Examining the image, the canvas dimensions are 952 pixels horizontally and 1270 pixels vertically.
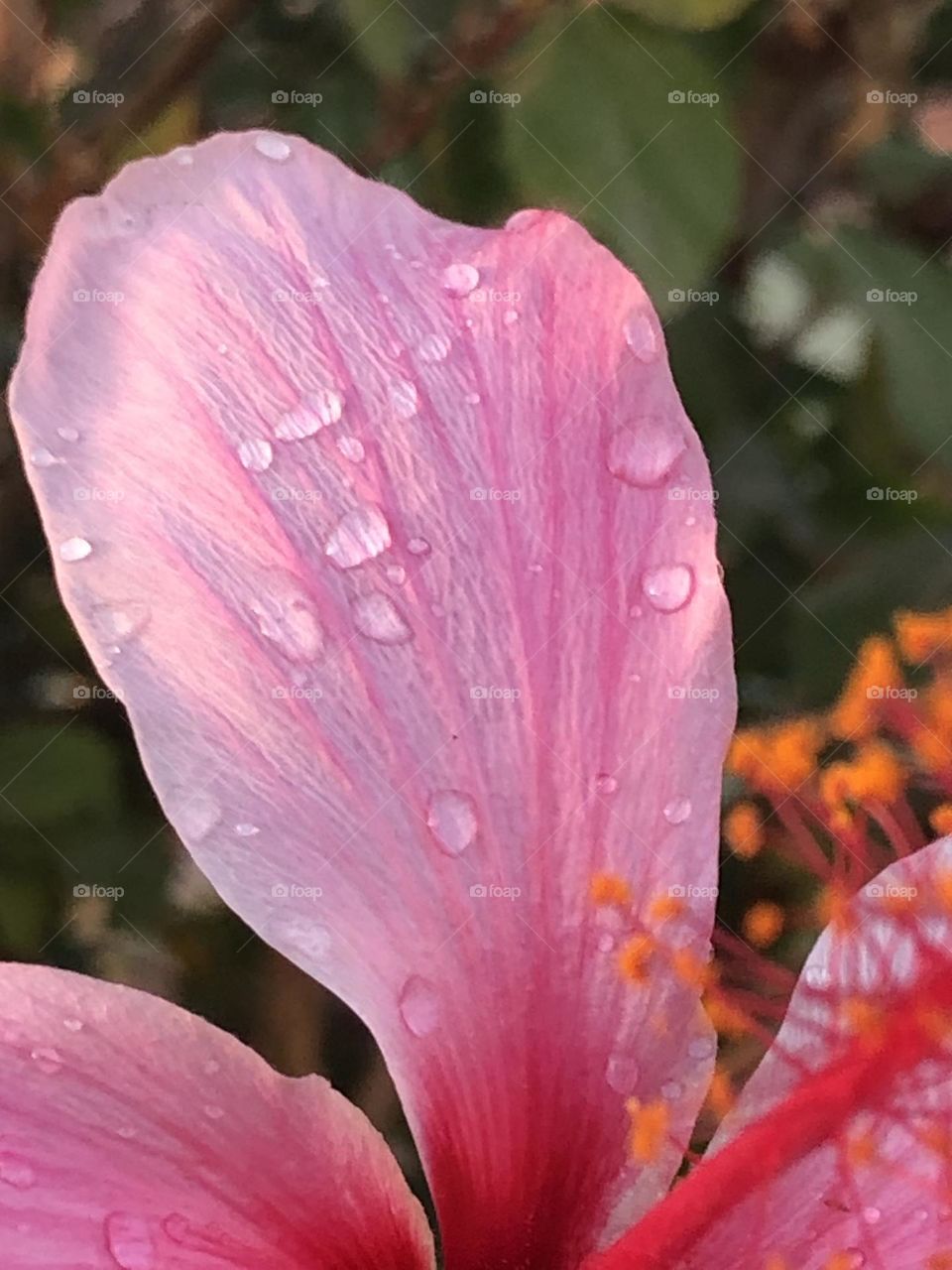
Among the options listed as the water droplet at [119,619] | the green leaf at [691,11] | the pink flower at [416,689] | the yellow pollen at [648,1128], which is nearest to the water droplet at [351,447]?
the pink flower at [416,689]

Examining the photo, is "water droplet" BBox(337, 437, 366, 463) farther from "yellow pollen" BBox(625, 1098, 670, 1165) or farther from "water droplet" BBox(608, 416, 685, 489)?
"yellow pollen" BBox(625, 1098, 670, 1165)

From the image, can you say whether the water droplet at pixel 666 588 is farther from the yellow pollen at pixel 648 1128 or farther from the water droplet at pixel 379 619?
the yellow pollen at pixel 648 1128

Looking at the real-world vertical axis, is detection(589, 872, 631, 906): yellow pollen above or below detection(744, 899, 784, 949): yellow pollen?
above

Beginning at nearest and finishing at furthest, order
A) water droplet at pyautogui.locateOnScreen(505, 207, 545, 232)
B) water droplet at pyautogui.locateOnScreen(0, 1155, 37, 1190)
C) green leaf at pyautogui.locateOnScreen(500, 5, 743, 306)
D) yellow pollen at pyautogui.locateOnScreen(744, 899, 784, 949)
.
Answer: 1. water droplet at pyautogui.locateOnScreen(0, 1155, 37, 1190)
2. water droplet at pyautogui.locateOnScreen(505, 207, 545, 232)
3. yellow pollen at pyautogui.locateOnScreen(744, 899, 784, 949)
4. green leaf at pyautogui.locateOnScreen(500, 5, 743, 306)

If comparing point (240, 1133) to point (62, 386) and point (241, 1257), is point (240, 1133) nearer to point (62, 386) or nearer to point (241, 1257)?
point (241, 1257)

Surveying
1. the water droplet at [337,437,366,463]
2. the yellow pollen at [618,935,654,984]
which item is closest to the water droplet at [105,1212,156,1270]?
the yellow pollen at [618,935,654,984]

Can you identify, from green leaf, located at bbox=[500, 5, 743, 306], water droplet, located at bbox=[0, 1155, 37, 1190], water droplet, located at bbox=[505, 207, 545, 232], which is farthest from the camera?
green leaf, located at bbox=[500, 5, 743, 306]
